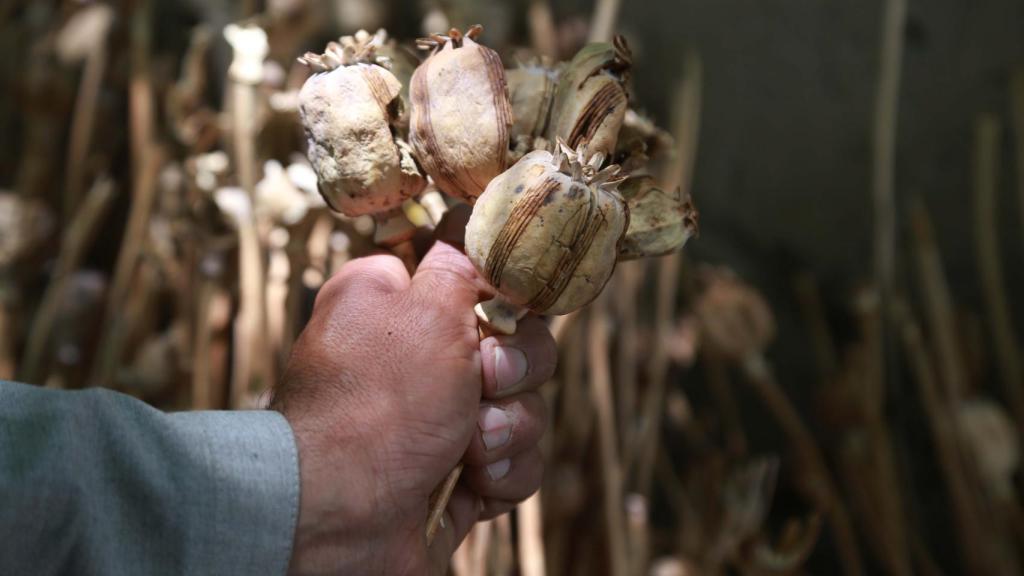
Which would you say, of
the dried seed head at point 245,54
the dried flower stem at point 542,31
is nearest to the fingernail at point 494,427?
the dried seed head at point 245,54

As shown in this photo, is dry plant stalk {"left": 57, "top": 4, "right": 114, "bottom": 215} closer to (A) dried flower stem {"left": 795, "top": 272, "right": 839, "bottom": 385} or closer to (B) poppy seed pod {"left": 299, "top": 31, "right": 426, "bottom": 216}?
(B) poppy seed pod {"left": 299, "top": 31, "right": 426, "bottom": 216}

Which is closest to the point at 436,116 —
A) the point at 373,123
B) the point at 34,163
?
the point at 373,123

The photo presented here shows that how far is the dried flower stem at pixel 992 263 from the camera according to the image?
3.32ft

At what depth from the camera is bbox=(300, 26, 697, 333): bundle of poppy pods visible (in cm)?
41

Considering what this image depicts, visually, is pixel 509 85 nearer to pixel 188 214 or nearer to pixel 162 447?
pixel 162 447

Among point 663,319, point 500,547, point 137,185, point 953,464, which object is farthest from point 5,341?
point 953,464

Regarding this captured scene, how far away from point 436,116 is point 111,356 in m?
0.52

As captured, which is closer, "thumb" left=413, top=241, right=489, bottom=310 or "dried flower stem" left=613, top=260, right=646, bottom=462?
"thumb" left=413, top=241, right=489, bottom=310

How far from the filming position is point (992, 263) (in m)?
1.03

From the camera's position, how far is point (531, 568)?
688 mm

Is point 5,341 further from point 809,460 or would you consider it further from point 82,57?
point 809,460

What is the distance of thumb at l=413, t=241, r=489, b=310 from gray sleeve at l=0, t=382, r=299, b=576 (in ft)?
0.31

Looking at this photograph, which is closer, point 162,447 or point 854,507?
point 162,447

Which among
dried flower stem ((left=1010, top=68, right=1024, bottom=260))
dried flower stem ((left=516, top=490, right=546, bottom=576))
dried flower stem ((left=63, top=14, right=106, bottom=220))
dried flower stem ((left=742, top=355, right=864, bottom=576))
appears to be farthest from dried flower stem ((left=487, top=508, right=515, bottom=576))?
dried flower stem ((left=1010, top=68, right=1024, bottom=260))
